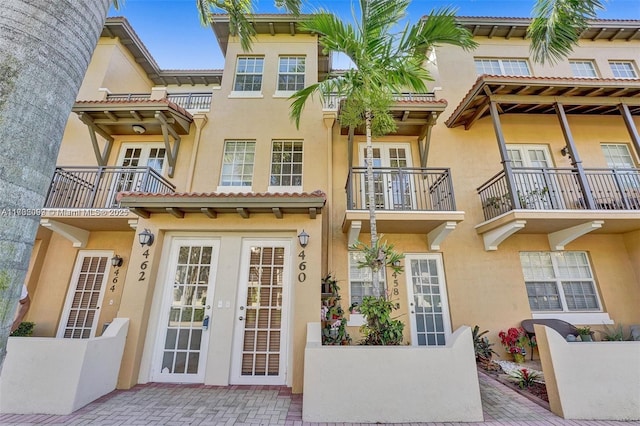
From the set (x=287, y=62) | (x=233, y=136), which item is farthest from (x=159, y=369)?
(x=287, y=62)

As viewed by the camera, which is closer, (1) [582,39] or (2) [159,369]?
(2) [159,369]

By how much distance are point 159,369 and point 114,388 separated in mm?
738

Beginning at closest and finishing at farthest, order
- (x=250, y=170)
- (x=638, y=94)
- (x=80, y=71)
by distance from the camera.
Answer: (x=80, y=71)
(x=638, y=94)
(x=250, y=170)

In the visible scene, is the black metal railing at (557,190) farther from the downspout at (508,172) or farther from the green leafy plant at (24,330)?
the green leafy plant at (24,330)

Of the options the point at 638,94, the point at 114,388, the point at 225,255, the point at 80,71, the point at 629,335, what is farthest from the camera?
the point at 638,94

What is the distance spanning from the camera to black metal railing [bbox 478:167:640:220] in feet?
22.6

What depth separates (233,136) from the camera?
847 cm

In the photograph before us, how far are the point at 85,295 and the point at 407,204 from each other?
916cm

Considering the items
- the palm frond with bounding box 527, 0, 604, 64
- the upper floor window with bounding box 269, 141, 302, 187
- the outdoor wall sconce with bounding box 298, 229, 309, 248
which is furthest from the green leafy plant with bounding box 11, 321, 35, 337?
the palm frond with bounding box 527, 0, 604, 64

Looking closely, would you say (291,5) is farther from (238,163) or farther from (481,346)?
(481,346)

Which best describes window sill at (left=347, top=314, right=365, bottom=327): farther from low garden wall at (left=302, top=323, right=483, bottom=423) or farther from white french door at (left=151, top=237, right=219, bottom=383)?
white french door at (left=151, top=237, right=219, bottom=383)

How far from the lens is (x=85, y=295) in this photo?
7301 mm

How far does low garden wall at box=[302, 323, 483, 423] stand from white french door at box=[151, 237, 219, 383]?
2.80 meters

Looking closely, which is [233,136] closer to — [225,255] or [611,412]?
[225,255]
